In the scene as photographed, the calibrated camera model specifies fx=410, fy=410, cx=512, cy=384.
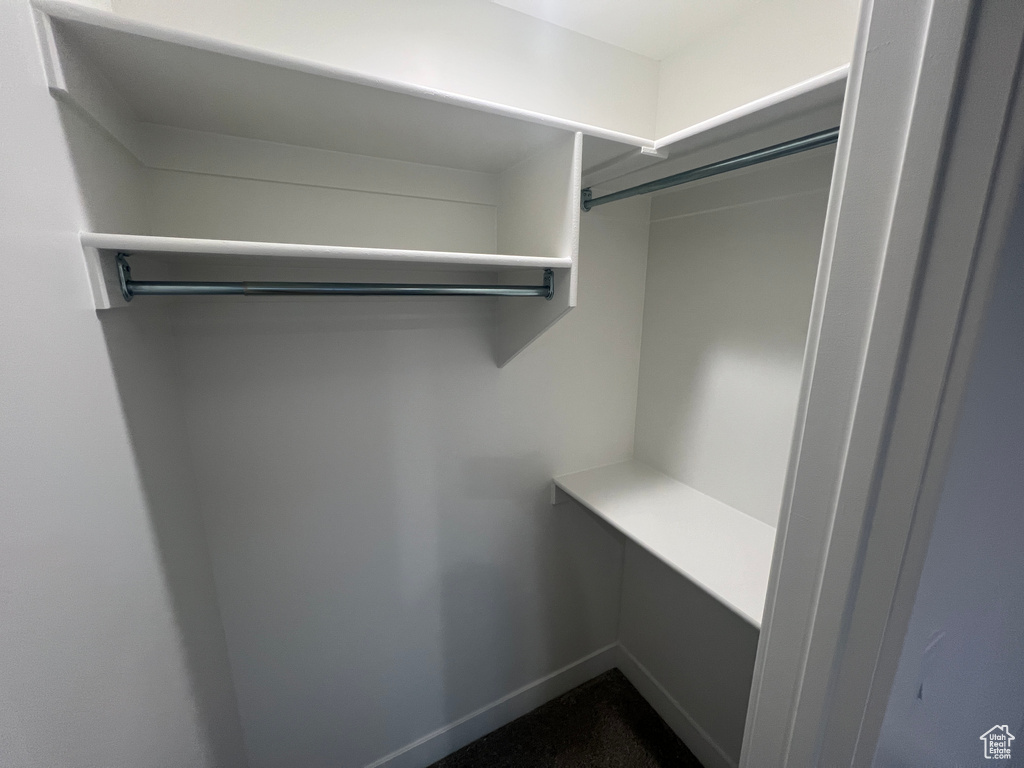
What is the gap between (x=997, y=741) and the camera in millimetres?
825

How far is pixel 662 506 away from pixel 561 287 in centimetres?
85

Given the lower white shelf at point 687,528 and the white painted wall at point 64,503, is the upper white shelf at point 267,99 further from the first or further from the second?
the lower white shelf at point 687,528

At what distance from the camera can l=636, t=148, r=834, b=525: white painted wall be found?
1.13 m

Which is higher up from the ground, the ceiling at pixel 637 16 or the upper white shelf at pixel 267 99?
the ceiling at pixel 637 16

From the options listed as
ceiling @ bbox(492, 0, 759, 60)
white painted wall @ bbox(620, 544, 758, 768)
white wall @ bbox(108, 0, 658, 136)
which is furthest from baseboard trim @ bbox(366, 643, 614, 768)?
ceiling @ bbox(492, 0, 759, 60)

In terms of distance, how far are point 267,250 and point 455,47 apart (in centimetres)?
83

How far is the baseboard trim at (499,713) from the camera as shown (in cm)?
151

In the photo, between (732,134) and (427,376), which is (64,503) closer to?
(427,376)

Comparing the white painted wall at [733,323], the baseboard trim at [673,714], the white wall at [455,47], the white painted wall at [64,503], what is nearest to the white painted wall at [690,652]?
Result: the baseboard trim at [673,714]

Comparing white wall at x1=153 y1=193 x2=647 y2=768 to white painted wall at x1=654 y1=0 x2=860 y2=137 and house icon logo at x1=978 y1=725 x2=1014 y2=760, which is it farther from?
house icon logo at x1=978 y1=725 x2=1014 y2=760

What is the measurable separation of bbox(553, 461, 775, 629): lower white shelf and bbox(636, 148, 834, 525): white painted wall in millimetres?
70

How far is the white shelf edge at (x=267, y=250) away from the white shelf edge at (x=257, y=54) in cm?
28

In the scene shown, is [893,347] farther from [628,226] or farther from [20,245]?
[628,226]

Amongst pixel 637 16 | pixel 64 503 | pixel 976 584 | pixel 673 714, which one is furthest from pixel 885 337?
pixel 673 714
